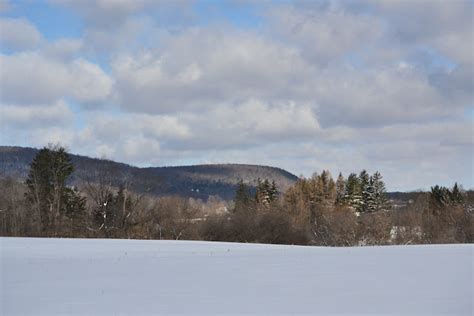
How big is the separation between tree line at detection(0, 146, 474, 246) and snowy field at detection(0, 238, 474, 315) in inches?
1413

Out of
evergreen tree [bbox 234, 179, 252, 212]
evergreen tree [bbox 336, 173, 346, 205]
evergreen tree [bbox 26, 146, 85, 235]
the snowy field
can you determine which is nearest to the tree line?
evergreen tree [bbox 26, 146, 85, 235]

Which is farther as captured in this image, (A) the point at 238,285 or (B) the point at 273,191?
(B) the point at 273,191

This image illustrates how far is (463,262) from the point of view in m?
21.1

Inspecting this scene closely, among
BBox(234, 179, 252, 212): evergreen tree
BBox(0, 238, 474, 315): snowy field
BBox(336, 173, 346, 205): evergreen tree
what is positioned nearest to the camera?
BBox(0, 238, 474, 315): snowy field

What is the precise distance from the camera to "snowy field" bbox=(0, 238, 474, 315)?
12875 millimetres

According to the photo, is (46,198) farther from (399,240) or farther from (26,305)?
(26,305)

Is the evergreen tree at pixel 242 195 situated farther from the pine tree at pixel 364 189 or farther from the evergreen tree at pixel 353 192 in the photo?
the pine tree at pixel 364 189

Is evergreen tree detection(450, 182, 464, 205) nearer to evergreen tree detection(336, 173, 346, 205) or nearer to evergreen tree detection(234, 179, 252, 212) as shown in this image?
evergreen tree detection(336, 173, 346, 205)

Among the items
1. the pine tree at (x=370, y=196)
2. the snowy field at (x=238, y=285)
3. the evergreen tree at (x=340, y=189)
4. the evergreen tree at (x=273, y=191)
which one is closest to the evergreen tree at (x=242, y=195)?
the evergreen tree at (x=273, y=191)

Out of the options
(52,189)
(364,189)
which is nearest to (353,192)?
(364,189)

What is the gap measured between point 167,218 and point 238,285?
51.3 metres

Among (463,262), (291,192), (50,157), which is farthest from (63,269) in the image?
(291,192)

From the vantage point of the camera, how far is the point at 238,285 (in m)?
16.4

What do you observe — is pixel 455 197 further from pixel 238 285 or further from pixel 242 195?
pixel 238 285
